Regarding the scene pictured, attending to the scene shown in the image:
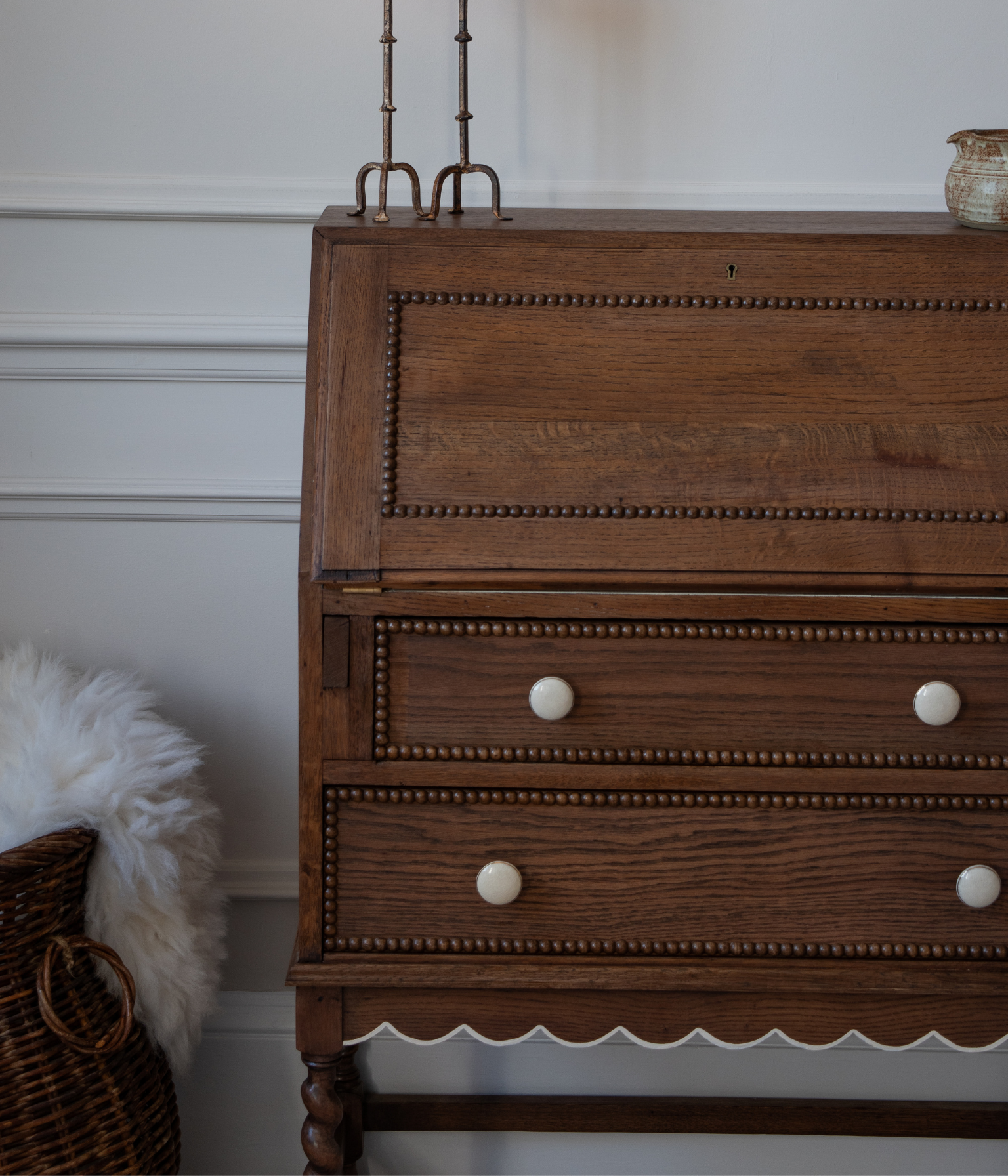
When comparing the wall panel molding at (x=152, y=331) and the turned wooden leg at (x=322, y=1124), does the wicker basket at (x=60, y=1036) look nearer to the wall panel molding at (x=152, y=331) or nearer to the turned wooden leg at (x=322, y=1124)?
the turned wooden leg at (x=322, y=1124)

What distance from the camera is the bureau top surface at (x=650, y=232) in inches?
37.1

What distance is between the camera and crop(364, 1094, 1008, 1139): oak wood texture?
1393mm

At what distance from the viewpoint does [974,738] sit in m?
0.91

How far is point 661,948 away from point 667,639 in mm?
302

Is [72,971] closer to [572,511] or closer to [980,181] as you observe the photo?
[572,511]

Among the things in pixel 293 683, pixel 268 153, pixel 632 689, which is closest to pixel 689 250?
pixel 632 689

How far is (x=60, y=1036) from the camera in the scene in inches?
38.6

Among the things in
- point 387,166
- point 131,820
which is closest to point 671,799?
point 131,820

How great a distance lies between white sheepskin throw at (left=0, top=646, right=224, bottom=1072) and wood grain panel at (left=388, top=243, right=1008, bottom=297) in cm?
64

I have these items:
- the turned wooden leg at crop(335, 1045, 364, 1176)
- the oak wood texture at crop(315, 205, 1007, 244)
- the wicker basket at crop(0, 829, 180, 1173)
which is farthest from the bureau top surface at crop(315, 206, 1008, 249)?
the turned wooden leg at crop(335, 1045, 364, 1176)

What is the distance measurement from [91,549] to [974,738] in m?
1.21

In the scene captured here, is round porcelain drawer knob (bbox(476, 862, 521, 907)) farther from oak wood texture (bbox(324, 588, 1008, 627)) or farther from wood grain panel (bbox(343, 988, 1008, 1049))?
oak wood texture (bbox(324, 588, 1008, 627))

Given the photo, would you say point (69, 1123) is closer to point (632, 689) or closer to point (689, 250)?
point (632, 689)

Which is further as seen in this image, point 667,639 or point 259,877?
point 259,877
